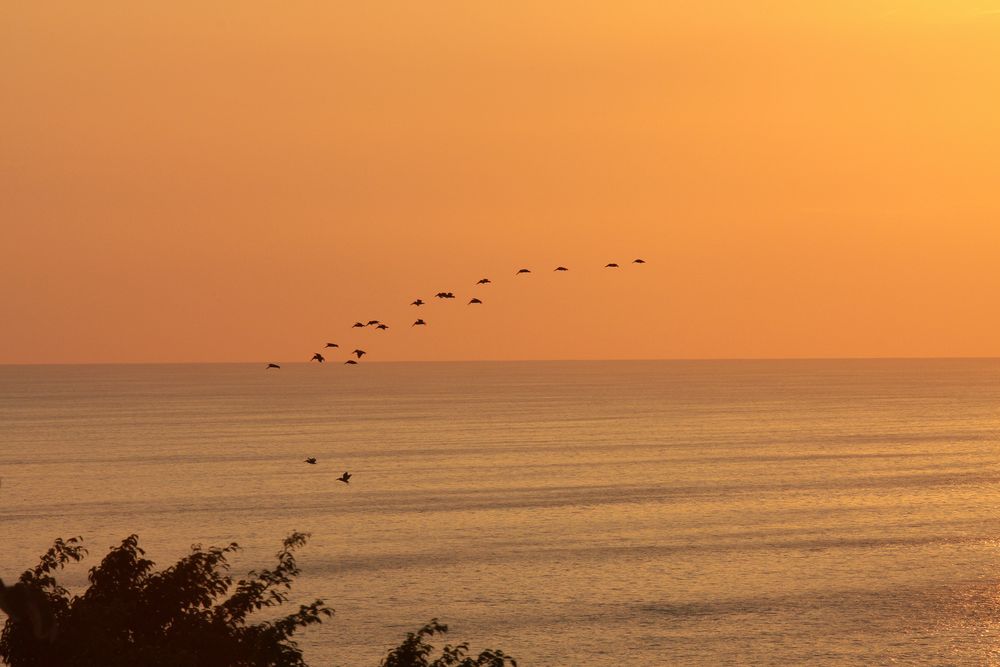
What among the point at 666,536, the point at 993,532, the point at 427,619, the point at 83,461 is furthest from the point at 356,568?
the point at 83,461

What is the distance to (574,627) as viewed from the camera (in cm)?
8550

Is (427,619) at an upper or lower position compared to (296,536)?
lower

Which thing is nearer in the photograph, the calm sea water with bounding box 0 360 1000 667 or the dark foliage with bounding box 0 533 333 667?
the dark foliage with bounding box 0 533 333 667

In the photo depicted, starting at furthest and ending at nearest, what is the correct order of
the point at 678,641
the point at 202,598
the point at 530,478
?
the point at 530,478
the point at 678,641
the point at 202,598

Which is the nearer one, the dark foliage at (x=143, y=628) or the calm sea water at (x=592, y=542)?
the dark foliage at (x=143, y=628)

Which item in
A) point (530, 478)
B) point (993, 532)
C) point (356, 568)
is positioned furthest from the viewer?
point (530, 478)

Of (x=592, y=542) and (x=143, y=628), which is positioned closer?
(x=143, y=628)

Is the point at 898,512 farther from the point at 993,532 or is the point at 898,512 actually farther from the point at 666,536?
the point at 666,536

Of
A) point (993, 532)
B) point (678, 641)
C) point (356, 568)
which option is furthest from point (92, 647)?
point (993, 532)

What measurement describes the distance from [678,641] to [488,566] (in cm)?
2633

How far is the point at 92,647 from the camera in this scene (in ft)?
121

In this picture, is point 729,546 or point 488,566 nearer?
point 488,566

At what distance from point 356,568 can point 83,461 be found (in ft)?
326

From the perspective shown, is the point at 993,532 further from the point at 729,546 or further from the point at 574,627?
the point at 574,627
